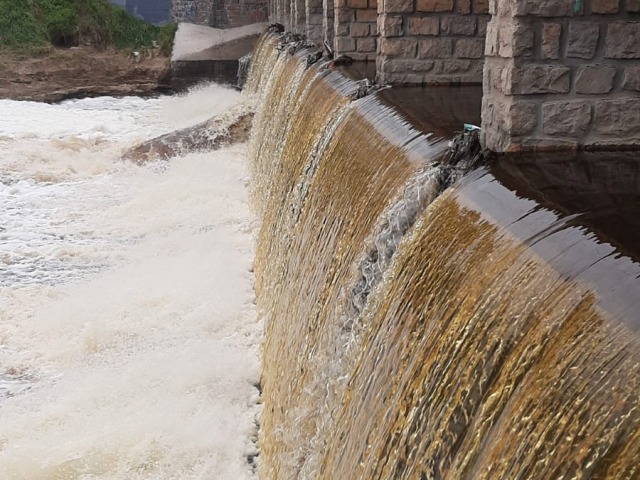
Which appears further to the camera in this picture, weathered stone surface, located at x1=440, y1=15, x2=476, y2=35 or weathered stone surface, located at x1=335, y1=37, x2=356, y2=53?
weathered stone surface, located at x1=335, y1=37, x2=356, y2=53

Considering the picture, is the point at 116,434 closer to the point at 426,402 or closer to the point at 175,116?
the point at 426,402

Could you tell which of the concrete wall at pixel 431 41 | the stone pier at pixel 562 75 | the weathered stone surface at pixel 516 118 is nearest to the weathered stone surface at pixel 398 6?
the concrete wall at pixel 431 41

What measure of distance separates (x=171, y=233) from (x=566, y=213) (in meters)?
5.70

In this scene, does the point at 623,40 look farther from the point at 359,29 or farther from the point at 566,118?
the point at 359,29

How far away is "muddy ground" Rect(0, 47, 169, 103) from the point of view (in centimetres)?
1644

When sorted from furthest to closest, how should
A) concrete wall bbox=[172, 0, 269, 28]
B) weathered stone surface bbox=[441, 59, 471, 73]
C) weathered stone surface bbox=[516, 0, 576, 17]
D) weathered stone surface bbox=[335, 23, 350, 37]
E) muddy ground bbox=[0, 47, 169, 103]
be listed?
1. concrete wall bbox=[172, 0, 269, 28]
2. muddy ground bbox=[0, 47, 169, 103]
3. weathered stone surface bbox=[335, 23, 350, 37]
4. weathered stone surface bbox=[441, 59, 471, 73]
5. weathered stone surface bbox=[516, 0, 576, 17]

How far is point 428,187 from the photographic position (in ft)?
9.69

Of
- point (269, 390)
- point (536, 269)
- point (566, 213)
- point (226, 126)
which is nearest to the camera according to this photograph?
point (536, 269)

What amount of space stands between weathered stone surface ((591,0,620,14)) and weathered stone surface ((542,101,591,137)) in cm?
37

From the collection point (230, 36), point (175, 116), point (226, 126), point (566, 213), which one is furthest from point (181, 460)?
point (230, 36)

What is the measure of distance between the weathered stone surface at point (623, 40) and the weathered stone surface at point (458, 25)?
7.24 feet

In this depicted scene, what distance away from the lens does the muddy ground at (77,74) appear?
16438mm

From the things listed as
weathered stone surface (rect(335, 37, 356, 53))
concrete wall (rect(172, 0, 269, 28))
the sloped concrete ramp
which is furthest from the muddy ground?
weathered stone surface (rect(335, 37, 356, 53))

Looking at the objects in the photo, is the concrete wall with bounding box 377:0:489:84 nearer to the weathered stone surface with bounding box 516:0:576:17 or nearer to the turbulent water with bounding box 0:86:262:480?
the turbulent water with bounding box 0:86:262:480
